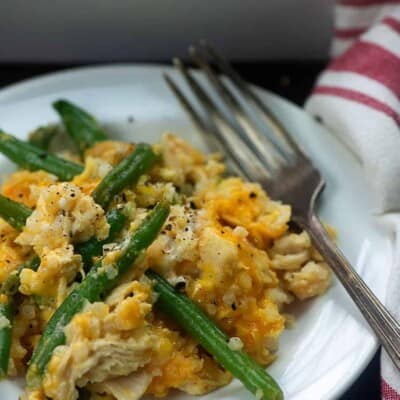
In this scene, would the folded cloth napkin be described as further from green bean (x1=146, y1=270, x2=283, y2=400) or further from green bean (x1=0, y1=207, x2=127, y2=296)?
green bean (x1=0, y1=207, x2=127, y2=296)

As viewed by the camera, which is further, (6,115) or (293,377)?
(6,115)

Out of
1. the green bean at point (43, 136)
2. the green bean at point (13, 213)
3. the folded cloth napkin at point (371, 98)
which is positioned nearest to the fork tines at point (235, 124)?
the folded cloth napkin at point (371, 98)

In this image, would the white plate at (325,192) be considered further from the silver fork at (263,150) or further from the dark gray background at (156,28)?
the dark gray background at (156,28)

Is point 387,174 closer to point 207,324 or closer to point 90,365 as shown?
point 207,324

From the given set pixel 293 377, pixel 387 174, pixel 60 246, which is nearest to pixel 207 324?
pixel 293 377

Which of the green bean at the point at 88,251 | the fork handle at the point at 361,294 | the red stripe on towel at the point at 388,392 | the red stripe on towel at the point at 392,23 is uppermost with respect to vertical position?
the red stripe on towel at the point at 392,23

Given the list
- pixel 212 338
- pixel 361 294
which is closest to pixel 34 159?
pixel 212 338

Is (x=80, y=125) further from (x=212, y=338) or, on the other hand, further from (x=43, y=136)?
(x=212, y=338)
